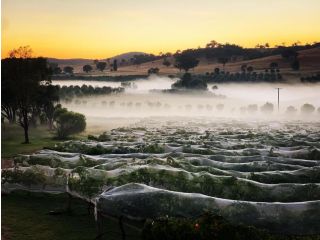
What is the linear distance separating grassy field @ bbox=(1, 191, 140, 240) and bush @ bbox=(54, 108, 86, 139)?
4345 cm

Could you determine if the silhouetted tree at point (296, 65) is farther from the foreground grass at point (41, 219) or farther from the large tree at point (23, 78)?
the foreground grass at point (41, 219)

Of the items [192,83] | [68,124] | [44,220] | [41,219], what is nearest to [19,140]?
[68,124]

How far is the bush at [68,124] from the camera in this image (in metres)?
76.9

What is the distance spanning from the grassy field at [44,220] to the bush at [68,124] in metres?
43.4

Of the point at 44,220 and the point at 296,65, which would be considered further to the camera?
the point at 296,65

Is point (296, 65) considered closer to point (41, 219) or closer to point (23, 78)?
point (23, 78)

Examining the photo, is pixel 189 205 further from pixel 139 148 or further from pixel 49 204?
pixel 139 148

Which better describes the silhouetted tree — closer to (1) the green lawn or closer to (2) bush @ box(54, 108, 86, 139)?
(1) the green lawn

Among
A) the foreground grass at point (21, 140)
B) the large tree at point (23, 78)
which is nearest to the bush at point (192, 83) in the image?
the foreground grass at point (21, 140)

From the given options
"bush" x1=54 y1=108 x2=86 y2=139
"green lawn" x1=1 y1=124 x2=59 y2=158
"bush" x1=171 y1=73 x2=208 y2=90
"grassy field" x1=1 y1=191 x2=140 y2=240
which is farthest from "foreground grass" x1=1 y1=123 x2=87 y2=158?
"bush" x1=171 y1=73 x2=208 y2=90

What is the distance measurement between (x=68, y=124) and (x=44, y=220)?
52089mm

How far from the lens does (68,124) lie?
7844 cm

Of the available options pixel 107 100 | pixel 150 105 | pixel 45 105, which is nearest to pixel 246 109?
pixel 150 105

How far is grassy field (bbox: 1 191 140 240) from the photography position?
24625 millimetres
